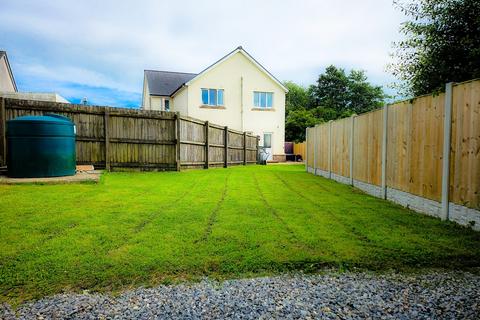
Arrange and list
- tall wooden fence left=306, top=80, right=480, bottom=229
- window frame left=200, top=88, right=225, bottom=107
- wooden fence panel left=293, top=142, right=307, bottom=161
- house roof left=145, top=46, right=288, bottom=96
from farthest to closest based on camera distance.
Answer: house roof left=145, top=46, right=288, bottom=96, wooden fence panel left=293, top=142, right=307, bottom=161, window frame left=200, top=88, right=225, bottom=107, tall wooden fence left=306, top=80, right=480, bottom=229

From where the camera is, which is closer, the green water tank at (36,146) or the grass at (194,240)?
the grass at (194,240)

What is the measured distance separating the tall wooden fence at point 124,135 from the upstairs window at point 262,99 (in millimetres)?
11538

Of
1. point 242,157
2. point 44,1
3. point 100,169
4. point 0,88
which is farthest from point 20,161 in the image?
point 0,88

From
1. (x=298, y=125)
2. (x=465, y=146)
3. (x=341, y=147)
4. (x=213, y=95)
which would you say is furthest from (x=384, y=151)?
(x=298, y=125)

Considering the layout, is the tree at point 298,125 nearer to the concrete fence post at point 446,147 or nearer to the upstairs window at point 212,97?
the upstairs window at point 212,97

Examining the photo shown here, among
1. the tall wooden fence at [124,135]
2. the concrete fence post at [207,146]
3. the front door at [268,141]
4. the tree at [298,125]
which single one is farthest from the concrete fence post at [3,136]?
the tree at [298,125]

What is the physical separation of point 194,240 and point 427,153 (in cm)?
422

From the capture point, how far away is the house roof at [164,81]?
95.5 feet

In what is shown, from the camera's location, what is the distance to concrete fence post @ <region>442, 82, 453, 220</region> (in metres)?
4.41

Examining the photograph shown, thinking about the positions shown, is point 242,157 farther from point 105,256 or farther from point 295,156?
point 105,256

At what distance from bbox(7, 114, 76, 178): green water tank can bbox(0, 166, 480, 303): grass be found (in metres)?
2.11

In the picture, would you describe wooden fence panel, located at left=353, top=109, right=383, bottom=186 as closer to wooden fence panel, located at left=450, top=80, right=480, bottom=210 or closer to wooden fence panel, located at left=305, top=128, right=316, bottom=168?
wooden fence panel, located at left=450, top=80, right=480, bottom=210

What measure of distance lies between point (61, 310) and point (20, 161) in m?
7.65

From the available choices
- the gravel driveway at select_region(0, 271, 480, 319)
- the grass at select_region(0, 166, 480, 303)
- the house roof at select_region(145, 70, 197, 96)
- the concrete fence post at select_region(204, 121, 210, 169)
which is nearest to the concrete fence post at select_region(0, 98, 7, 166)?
the grass at select_region(0, 166, 480, 303)
